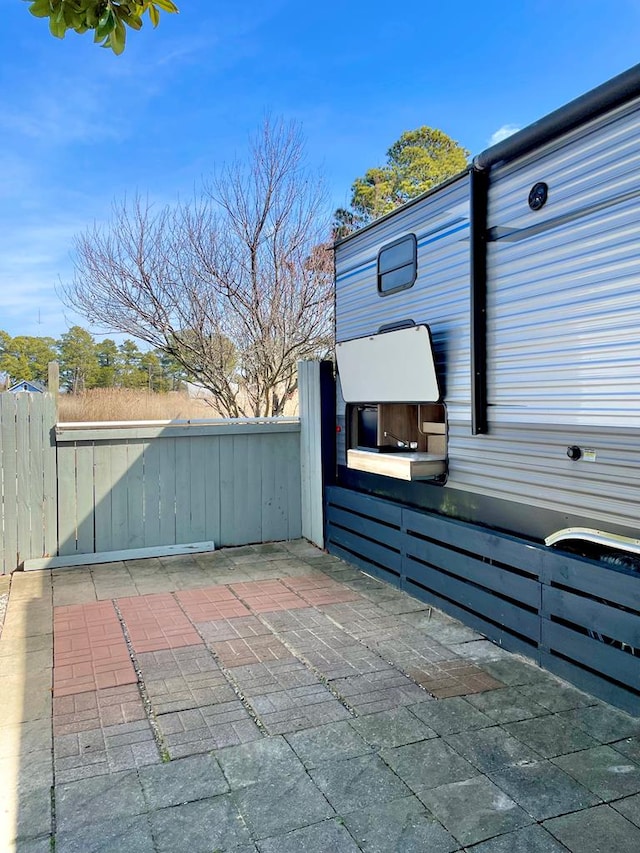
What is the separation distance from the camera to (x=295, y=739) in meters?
2.45

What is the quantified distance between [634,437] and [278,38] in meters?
10.2

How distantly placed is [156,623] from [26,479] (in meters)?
2.06

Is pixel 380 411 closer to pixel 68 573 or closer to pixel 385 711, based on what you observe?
pixel 385 711

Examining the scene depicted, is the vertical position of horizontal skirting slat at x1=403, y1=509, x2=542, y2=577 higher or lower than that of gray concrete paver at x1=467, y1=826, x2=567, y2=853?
higher

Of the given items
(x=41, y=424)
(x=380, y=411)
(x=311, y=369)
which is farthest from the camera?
(x=311, y=369)

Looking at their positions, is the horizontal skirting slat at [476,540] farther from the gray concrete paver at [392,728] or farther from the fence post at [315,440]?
the fence post at [315,440]

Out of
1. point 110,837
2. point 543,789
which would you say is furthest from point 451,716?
point 110,837

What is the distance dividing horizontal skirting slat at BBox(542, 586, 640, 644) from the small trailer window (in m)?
2.25

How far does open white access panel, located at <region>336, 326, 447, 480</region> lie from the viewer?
389 cm

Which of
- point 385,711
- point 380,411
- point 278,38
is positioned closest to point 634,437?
point 385,711

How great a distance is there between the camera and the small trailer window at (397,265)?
165 inches

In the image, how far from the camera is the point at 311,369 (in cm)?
571

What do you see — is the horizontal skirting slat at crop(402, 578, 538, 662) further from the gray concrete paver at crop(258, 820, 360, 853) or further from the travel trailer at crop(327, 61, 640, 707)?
the gray concrete paver at crop(258, 820, 360, 853)

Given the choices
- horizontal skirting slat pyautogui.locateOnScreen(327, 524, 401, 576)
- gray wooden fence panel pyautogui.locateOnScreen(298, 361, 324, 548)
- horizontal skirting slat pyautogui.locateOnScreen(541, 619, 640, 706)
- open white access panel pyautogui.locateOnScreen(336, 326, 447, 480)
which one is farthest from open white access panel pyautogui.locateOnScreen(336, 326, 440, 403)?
horizontal skirting slat pyautogui.locateOnScreen(541, 619, 640, 706)
